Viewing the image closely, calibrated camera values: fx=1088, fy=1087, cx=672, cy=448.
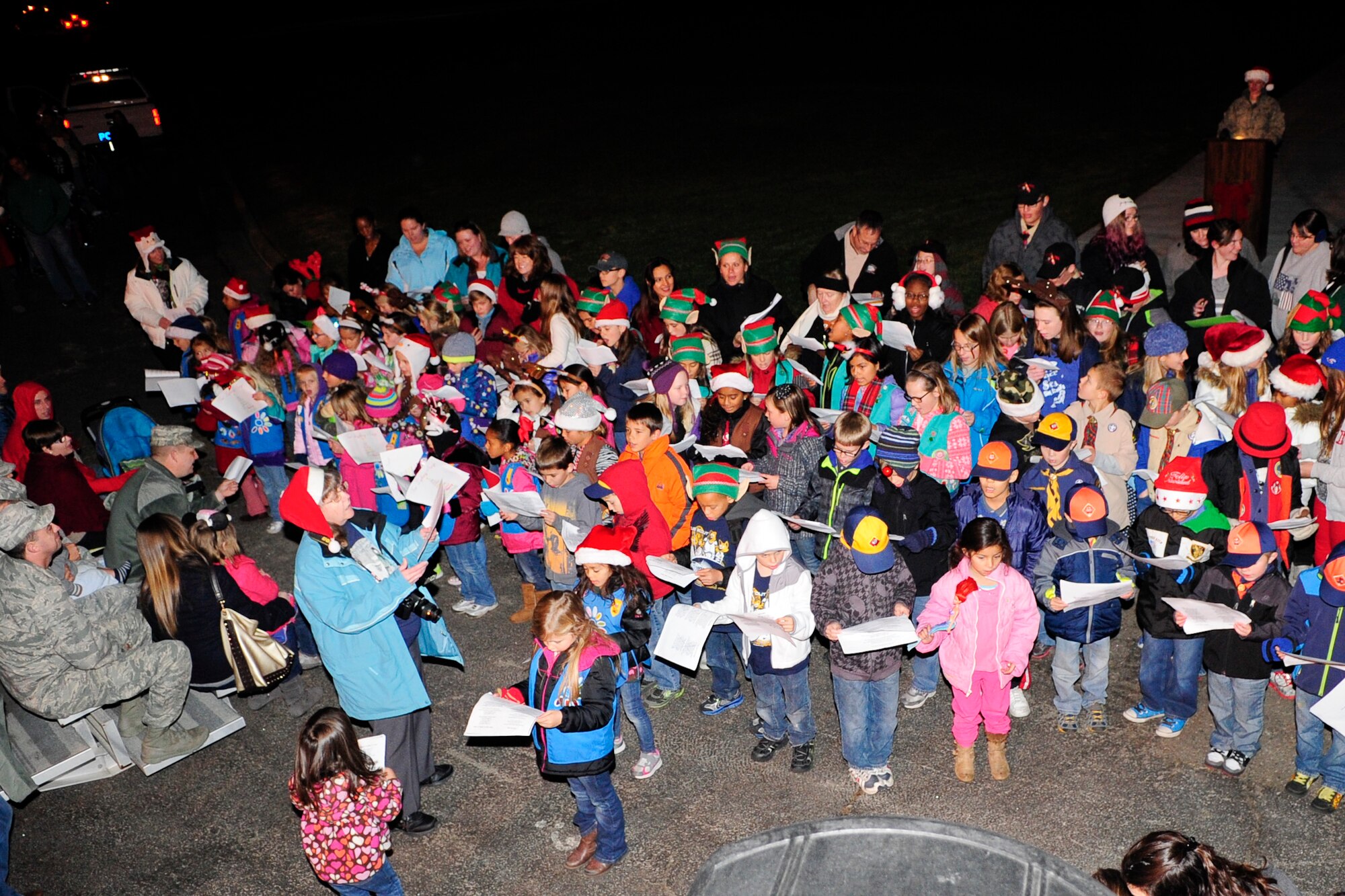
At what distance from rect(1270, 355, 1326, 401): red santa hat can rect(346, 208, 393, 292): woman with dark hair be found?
8.84 meters

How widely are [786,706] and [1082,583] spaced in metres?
1.83

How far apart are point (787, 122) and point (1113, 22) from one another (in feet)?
47.3

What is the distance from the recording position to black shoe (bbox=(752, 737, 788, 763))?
6.56 m

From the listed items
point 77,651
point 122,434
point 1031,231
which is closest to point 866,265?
point 1031,231

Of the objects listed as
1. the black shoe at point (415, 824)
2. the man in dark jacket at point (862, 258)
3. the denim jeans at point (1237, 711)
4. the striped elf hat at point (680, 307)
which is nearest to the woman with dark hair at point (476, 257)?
the striped elf hat at point (680, 307)

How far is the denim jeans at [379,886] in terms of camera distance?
517cm

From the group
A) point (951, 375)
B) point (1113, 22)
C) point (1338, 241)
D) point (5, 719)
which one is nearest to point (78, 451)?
point (5, 719)

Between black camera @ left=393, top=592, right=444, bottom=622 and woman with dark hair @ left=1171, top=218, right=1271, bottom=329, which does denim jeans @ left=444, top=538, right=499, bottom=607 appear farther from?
woman with dark hair @ left=1171, top=218, right=1271, bottom=329

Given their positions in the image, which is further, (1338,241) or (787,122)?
(787,122)

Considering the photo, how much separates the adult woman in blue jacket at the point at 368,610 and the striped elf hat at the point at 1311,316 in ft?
20.2

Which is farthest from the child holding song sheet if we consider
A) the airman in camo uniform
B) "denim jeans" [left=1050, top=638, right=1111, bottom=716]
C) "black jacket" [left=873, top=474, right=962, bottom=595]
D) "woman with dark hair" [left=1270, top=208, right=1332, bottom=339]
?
"woman with dark hair" [left=1270, top=208, right=1332, bottom=339]

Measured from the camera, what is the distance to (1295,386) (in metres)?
6.82

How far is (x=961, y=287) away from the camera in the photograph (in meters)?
13.6

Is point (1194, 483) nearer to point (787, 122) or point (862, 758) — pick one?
point (862, 758)
